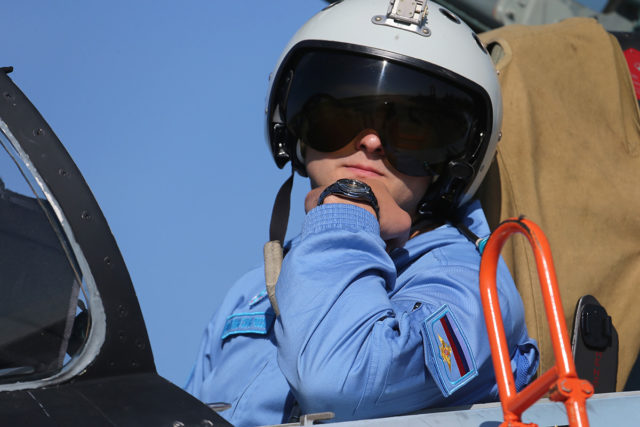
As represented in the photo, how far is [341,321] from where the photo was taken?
4.09ft

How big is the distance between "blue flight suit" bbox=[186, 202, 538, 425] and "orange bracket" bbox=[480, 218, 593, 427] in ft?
1.14

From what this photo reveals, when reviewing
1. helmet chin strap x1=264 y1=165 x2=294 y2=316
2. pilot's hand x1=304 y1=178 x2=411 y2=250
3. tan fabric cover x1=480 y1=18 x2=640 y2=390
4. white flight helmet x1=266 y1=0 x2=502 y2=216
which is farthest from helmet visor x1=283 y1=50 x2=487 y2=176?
tan fabric cover x1=480 y1=18 x2=640 y2=390

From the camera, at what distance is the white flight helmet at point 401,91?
1649mm

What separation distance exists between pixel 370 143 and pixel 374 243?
33cm

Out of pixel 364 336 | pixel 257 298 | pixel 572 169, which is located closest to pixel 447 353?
pixel 364 336

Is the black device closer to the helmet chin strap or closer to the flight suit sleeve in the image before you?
the flight suit sleeve

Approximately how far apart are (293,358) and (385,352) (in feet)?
0.49

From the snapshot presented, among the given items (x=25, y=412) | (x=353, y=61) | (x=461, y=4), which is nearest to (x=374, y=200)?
(x=353, y=61)

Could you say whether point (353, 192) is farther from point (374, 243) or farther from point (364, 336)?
point (364, 336)

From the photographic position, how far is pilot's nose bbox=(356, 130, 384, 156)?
64.3 inches

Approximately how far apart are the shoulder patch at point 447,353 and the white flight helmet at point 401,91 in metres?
0.47

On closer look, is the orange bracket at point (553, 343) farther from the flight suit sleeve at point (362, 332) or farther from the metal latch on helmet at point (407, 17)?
the metal latch on helmet at point (407, 17)

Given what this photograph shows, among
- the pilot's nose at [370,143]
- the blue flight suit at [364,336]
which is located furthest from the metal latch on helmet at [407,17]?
the blue flight suit at [364,336]

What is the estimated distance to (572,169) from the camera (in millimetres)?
2057
